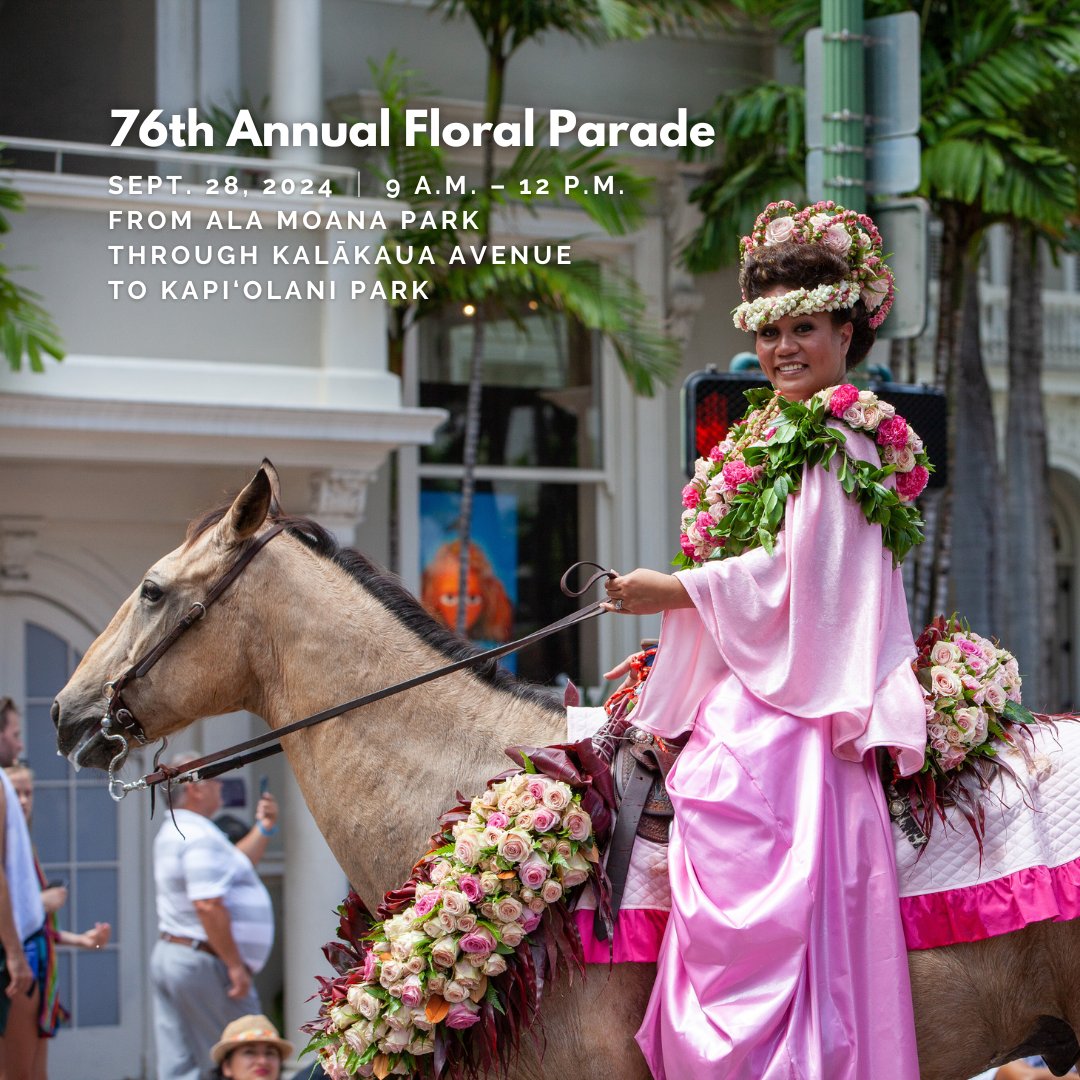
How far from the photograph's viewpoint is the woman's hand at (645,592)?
11.5 feet

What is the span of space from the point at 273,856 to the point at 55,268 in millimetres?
4104

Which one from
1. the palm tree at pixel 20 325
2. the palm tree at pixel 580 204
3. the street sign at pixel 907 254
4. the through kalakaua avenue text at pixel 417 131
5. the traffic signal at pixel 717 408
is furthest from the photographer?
the through kalakaua avenue text at pixel 417 131

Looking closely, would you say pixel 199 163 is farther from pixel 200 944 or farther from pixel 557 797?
pixel 557 797

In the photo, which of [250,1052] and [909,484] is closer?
[909,484]

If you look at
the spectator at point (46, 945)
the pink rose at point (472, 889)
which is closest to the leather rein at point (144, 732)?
the pink rose at point (472, 889)

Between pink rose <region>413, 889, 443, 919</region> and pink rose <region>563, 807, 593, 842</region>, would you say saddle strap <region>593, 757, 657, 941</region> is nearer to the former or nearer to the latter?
pink rose <region>563, 807, 593, 842</region>

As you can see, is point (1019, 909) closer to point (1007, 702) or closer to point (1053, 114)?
point (1007, 702)

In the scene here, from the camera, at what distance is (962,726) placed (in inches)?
144

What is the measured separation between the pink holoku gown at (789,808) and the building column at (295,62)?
295 inches

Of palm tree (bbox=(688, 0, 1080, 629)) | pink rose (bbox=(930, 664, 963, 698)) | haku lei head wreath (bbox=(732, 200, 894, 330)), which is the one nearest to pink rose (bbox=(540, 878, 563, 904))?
pink rose (bbox=(930, 664, 963, 698))

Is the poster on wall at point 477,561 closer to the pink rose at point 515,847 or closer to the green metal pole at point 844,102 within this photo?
the green metal pole at point 844,102

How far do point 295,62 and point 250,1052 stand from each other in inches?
256

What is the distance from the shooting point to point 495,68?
10609 millimetres

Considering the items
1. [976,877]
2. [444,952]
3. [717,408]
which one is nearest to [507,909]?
[444,952]
